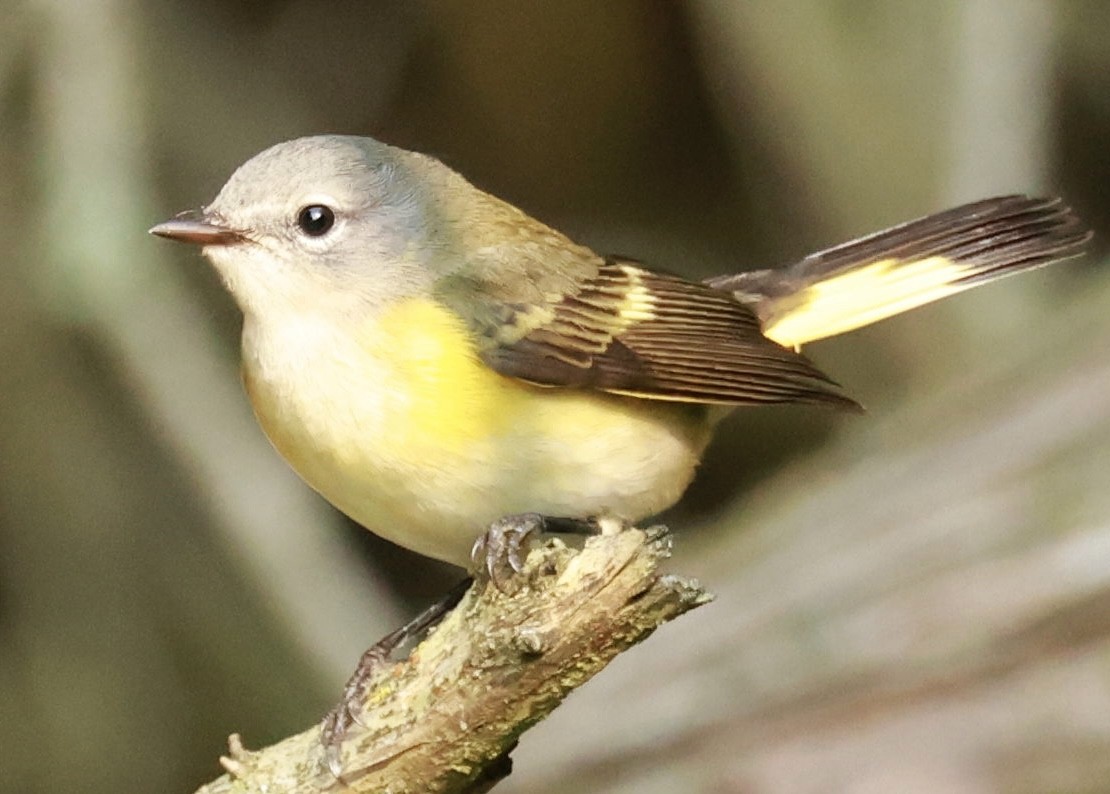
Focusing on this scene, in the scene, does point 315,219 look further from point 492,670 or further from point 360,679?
point 492,670

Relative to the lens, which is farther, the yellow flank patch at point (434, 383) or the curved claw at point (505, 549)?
the yellow flank patch at point (434, 383)

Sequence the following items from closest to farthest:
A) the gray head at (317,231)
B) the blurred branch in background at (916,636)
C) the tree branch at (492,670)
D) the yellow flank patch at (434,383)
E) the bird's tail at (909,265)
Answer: the tree branch at (492,670), the yellow flank patch at (434,383), the gray head at (317,231), the bird's tail at (909,265), the blurred branch in background at (916,636)

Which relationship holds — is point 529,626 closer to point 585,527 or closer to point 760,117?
point 585,527

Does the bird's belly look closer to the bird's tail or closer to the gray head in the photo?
the gray head

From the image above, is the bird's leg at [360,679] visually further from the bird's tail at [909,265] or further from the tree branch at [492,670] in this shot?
the bird's tail at [909,265]

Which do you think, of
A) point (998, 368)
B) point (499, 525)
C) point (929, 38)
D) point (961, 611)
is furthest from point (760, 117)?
point (499, 525)

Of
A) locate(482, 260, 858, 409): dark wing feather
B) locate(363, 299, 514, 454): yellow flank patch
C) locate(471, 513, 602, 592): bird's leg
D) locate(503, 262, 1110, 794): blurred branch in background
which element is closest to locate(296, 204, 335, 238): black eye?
locate(363, 299, 514, 454): yellow flank patch

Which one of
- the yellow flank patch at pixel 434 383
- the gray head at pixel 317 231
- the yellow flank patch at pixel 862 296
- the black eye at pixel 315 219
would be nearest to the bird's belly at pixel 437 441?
the yellow flank patch at pixel 434 383

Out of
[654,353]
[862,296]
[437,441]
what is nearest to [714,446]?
[862,296]
